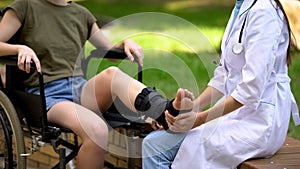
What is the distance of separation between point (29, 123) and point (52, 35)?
1.56 feet

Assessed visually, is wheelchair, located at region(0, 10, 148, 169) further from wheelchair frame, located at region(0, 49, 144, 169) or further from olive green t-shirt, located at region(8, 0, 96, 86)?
olive green t-shirt, located at region(8, 0, 96, 86)

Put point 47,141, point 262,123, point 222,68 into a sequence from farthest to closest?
point 47,141 → point 222,68 → point 262,123

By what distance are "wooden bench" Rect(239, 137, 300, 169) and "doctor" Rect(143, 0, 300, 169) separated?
3 cm

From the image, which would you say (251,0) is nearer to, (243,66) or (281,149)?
(243,66)

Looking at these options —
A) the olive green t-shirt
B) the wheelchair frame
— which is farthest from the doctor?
the olive green t-shirt

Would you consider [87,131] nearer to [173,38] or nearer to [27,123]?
[27,123]

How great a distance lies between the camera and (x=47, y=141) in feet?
8.91

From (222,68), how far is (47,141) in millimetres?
837

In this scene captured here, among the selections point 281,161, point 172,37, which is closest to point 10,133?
point 281,161

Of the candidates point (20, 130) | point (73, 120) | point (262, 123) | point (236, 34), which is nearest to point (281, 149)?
point (262, 123)

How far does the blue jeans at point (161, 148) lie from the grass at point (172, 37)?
0.36m

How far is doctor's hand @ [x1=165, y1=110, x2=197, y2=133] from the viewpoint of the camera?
230 cm

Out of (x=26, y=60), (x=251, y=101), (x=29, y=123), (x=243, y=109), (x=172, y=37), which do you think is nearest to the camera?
(x=251, y=101)

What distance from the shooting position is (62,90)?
3.03 meters
